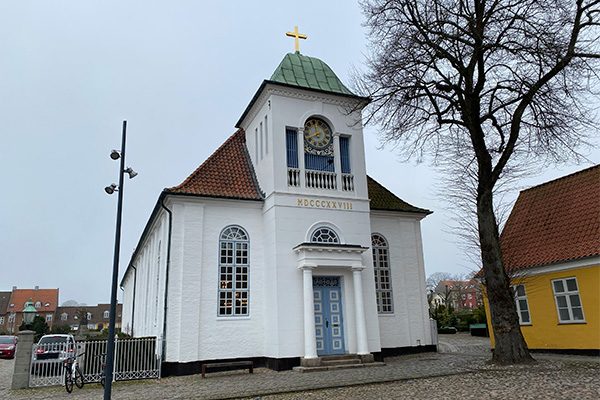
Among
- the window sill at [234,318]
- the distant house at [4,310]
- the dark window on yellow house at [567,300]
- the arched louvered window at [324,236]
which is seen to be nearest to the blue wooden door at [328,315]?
the arched louvered window at [324,236]

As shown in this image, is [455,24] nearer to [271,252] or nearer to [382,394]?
[271,252]

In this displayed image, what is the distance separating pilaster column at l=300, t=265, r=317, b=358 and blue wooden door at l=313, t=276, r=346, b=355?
0.56 meters

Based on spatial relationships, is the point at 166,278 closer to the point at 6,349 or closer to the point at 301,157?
the point at 301,157

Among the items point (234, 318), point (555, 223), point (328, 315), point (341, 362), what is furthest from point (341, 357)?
point (555, 223)

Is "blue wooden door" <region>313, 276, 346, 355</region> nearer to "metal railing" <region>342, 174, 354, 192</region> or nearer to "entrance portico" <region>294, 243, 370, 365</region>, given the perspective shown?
"entrance portico" <region>294, 243, 370, 365</region>

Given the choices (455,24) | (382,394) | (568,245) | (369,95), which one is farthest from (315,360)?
(455,24)

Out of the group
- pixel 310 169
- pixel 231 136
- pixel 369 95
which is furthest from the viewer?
pixel 231 136

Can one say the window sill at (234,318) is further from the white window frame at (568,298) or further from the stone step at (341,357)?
the white window frame at (568,298)

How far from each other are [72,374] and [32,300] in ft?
265

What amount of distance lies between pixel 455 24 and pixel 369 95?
3.45 m

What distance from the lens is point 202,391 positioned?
428 inches

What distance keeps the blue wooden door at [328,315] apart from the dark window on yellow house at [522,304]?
7629 mm

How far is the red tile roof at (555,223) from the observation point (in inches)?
624

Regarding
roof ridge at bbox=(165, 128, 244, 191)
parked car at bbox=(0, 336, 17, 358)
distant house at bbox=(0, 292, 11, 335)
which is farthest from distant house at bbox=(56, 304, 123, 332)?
roof ridge at bbox=(165, 128, 244, 191)
